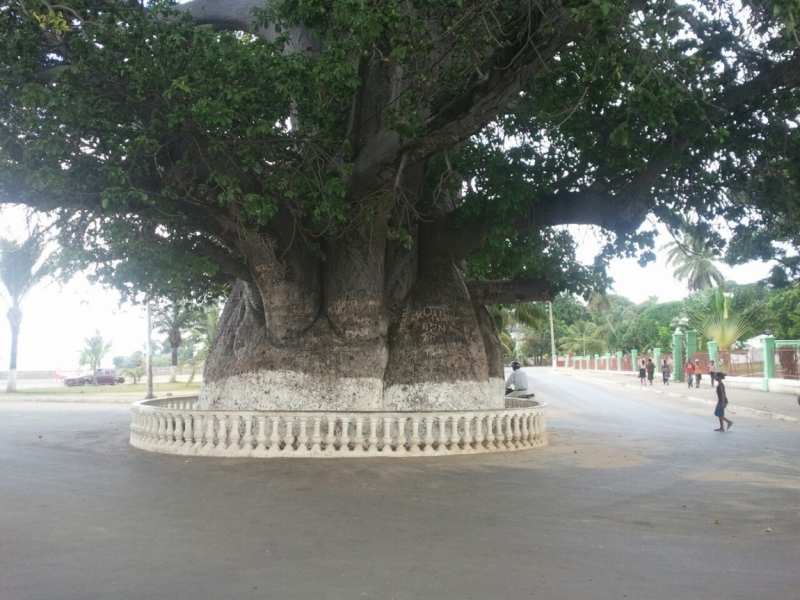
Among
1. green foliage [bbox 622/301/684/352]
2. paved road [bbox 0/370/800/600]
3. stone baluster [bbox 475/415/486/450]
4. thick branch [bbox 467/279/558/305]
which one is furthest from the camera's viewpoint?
green foliage [bbox 622/301/684/352]

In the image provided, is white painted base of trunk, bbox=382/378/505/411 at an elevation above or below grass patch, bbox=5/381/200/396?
above

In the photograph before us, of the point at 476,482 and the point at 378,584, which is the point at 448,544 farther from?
the point at 476,482

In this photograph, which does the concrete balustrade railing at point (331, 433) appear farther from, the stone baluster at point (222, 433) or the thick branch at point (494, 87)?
the thick branch at point (494, 87)

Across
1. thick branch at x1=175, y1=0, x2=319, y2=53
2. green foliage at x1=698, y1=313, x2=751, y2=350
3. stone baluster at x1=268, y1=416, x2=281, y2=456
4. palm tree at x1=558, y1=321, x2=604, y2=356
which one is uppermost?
thick branch at x1=175, y1=0, x2=319, y2=53

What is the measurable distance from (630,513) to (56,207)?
767 cm

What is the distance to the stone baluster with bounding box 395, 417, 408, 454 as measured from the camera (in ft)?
32.6

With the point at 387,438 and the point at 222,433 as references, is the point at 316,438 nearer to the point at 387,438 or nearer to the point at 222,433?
the point at 387,438

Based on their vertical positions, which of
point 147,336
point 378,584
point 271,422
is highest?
point 147,336

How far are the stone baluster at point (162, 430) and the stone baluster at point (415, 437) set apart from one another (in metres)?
3.50

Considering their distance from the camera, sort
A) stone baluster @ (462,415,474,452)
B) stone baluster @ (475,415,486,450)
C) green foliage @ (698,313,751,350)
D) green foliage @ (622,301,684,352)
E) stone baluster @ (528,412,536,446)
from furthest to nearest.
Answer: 1. green foliage @ (622,301,684,352)
2. green foliage @ (698,313,751,350)
3. stone baluster @ (528,412,536,446)
4. stone baluster @ (475,415,486,450)
5. stone baluster @ (462,415,474,452)

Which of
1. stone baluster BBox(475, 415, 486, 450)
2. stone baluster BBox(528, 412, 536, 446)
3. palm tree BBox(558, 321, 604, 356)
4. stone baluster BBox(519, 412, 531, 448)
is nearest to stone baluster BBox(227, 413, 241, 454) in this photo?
stone baluster BBox(475, 415, 486, 450)

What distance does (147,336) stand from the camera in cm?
2689

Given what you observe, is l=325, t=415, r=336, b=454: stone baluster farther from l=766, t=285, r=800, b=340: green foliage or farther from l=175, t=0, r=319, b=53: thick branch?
l=766, t=285, r=800, b=340: green foliage

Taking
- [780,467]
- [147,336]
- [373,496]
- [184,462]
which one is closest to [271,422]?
[184,462]
